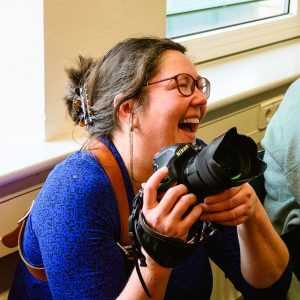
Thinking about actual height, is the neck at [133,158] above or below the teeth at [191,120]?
below

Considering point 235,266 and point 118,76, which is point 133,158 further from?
point 235,266

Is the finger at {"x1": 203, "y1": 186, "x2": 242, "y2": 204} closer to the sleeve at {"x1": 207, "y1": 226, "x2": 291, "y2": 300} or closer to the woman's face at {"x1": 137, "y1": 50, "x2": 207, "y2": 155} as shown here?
the woman's face at {"x1": 137, "y1": 50, "x2": 207, "y2": 155}

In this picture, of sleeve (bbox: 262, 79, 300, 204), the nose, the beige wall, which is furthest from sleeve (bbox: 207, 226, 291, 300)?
the beige wall

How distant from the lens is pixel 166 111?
3.39ft

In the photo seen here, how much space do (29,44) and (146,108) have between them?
0.37m

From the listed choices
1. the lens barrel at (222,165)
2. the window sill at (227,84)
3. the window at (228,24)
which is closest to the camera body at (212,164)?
the lens barrel at (222,165)

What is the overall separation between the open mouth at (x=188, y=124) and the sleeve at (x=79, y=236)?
19 cm

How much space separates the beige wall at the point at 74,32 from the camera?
1.23 meters

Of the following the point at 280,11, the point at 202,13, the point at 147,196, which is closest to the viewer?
the point at 147,196

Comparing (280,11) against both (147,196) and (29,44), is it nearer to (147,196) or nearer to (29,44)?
(29,44)

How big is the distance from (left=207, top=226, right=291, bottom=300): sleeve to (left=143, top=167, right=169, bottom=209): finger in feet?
1.33

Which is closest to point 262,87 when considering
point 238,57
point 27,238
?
point 238,57

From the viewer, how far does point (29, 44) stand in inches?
49.0

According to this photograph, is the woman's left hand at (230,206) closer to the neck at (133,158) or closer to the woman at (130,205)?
the woman at (130,205)
